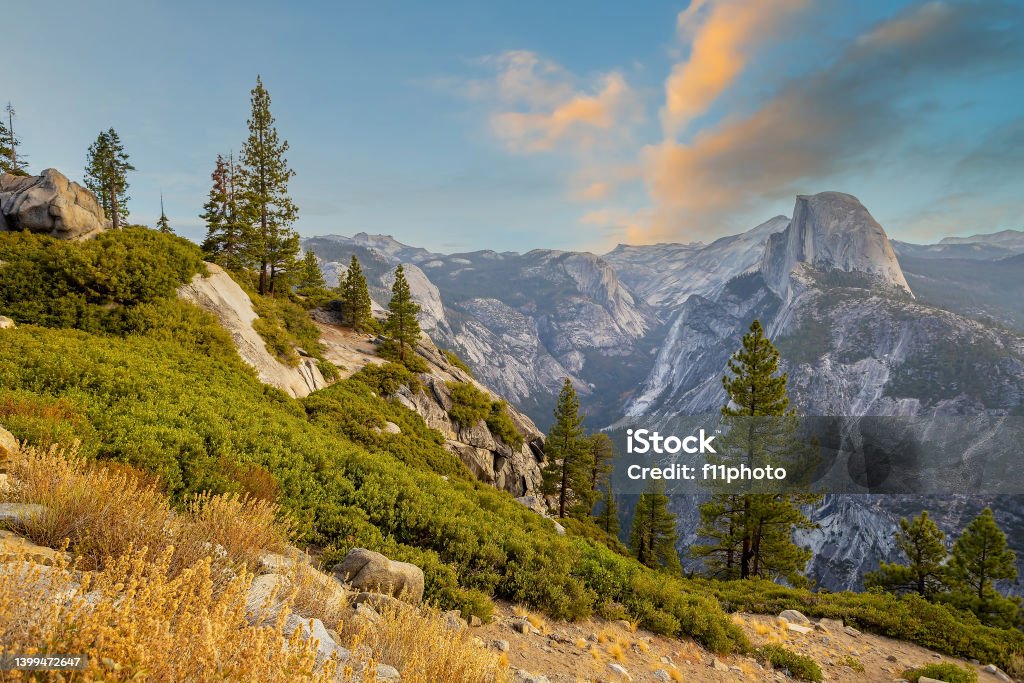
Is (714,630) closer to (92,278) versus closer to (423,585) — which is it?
(423,585)

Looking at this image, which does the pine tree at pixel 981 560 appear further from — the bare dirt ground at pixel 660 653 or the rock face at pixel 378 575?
the rock face at pixel 378 575

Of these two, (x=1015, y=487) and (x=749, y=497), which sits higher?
(x=749, y=497)

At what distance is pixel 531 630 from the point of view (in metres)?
8.27

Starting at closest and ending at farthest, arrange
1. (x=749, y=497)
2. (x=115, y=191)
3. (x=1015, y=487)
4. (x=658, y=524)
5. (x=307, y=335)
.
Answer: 1. (x=749, y=497)
2. (x=307, y=335)
3. (x=658, y=524)
4. (x=115, y=191)
5. (x=1015, y=487)

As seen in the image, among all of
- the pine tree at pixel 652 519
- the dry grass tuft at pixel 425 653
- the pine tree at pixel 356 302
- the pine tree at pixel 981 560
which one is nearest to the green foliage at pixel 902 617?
the dry grass tuft at pixel 425 653

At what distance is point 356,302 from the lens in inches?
1699

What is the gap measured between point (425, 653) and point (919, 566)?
37087 mm

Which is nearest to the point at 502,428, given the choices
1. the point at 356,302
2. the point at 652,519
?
the point at 356,302

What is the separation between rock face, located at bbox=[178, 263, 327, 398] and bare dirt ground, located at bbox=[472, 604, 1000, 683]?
16650mm

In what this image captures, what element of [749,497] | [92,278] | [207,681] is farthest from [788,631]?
[92,278]

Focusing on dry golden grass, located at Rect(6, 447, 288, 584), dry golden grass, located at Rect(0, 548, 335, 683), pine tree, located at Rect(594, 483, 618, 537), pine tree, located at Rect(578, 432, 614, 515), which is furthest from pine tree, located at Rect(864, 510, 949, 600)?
dry golden grass, located at Rect(0, 548, 335, 683)

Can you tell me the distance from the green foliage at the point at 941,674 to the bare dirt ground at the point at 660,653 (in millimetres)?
310

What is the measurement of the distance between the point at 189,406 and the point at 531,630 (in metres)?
10.1

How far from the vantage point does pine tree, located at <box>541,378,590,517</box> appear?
136ft
